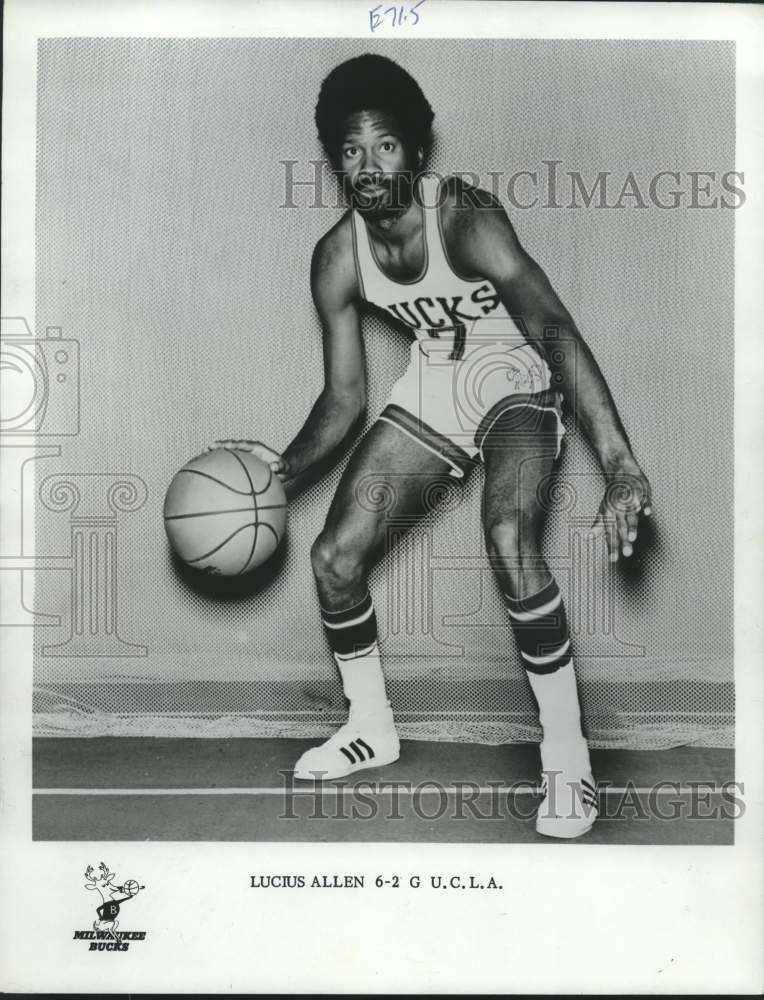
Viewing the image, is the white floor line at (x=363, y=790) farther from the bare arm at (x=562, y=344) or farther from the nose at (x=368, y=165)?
the nose at (x=368, y=165)

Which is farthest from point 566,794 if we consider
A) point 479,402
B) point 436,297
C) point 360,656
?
point 436,297

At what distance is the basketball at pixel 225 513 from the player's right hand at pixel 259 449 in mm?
79

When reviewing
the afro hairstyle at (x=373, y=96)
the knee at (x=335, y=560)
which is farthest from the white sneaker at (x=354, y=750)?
the afro hairstyle at (x=373, y=96)

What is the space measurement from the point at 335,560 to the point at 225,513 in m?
0.37

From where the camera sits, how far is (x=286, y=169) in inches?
116

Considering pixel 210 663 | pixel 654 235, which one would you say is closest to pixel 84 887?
pixel 210 663

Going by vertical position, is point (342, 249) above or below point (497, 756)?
above

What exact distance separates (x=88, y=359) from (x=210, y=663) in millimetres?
979

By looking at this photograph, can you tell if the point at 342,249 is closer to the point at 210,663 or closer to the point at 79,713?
the point at 210,663

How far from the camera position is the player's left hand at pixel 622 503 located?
292 centimetres

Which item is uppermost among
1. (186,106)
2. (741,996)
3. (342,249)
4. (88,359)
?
(186,106)

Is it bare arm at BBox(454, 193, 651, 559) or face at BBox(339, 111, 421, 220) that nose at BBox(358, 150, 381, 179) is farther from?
bare arm at BBox(454, 193, 651, 559)

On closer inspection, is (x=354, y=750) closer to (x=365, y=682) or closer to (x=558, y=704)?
(x=365, y=682)

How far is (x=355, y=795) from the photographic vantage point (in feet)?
9.43
